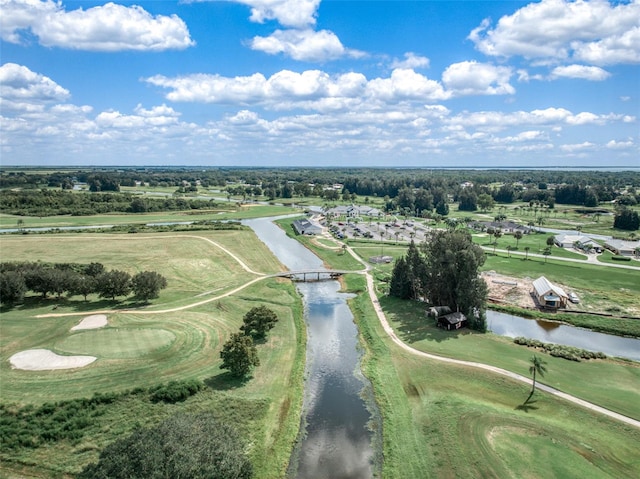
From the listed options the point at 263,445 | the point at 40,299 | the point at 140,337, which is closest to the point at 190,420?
the point at 263,445

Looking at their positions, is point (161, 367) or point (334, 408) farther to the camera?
point (161, 367)

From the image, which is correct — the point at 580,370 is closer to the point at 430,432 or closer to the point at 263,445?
the point at 430,432

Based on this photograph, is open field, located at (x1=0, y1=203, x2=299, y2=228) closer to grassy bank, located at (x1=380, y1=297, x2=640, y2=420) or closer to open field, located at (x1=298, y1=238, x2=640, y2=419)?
open field, located at (x1=298, y1=238, x2=640, y2=419)

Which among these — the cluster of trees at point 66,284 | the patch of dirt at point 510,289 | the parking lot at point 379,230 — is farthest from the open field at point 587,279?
the cluster of trees at point 66,284

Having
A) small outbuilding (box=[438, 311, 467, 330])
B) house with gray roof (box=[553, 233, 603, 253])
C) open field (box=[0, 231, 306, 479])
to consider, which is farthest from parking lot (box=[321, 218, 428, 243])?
small outbuilding (box=[438, 311, 467, 330])

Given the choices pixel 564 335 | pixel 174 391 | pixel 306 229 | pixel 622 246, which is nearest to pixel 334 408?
pixel 174 391

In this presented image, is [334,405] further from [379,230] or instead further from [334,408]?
[379,230]
